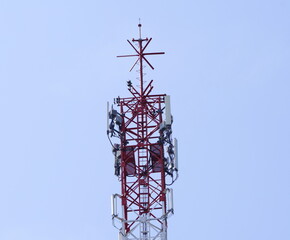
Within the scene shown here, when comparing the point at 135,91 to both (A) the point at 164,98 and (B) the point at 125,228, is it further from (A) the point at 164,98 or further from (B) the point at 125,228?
(B) the point at 125,228

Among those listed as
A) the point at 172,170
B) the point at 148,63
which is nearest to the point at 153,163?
the point at 172,170

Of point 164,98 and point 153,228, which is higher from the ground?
point 164,98

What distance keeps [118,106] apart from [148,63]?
3.66m

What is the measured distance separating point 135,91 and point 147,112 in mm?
1662

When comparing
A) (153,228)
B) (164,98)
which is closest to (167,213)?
(153,228)

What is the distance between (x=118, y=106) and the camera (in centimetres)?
9044

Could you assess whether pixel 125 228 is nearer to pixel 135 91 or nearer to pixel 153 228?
pixel 153 228

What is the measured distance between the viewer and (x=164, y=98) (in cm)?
Answer: 9012

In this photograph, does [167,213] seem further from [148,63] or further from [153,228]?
[148,63]

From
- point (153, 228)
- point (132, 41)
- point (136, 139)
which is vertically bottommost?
point (153, 228)

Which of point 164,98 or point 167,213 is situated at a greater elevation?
point 164,98

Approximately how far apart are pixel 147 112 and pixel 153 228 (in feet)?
24.4

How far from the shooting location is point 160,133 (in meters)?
89.3

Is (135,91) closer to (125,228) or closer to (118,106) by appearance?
(118,106)
